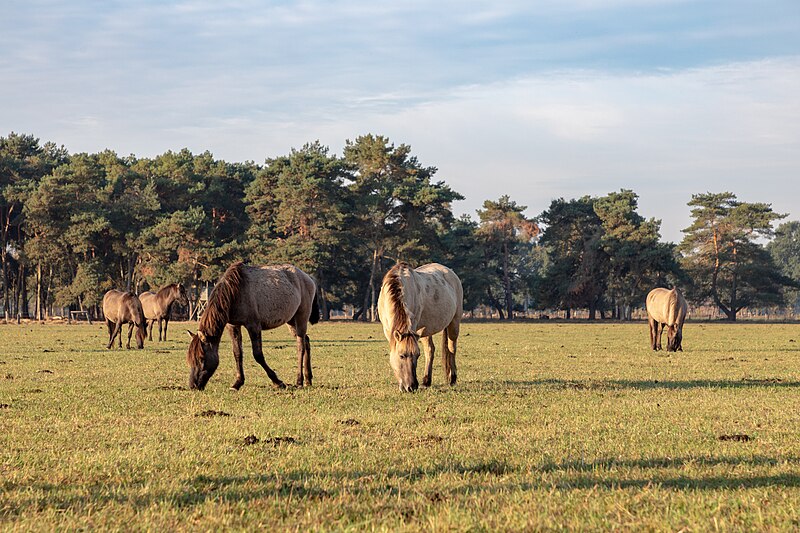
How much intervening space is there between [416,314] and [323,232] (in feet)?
172

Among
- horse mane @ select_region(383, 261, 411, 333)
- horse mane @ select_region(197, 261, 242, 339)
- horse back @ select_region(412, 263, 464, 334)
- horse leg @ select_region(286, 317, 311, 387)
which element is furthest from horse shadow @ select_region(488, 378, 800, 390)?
horse mane @ select_region(197, 261, 242, 339)

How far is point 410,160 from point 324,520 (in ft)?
244

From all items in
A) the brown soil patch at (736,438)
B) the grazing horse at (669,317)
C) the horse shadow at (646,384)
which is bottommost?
the brown soil patch at (736,438)

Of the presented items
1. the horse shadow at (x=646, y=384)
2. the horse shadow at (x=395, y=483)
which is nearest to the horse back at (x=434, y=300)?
the horse shadow at (x=646, y=384)

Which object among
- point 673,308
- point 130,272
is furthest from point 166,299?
point 130,272

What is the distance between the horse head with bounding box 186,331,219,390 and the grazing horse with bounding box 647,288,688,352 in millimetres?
16885

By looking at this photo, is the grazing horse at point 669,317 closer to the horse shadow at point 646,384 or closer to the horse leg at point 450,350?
the horse shadow at point 646,384

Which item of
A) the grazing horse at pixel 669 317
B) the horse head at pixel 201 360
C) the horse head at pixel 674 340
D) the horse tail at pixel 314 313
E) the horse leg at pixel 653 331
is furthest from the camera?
the horse leg at pixel 653 331

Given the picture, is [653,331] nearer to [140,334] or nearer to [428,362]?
[428,362]

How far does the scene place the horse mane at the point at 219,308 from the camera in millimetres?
13947

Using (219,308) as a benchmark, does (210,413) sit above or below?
below

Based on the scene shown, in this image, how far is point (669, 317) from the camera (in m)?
27.7

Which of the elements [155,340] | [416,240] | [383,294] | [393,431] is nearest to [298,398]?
[383,294]

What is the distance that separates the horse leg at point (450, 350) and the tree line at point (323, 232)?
155 feet
